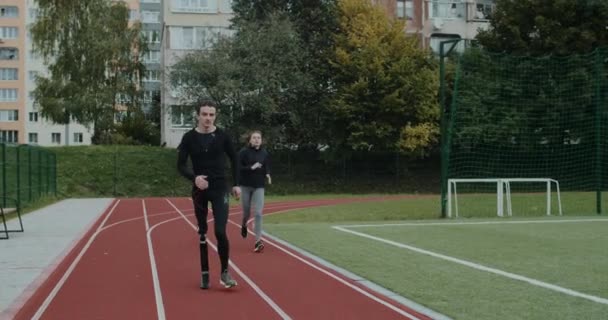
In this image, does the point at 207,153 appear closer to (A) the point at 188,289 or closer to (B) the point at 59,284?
(A) the point at 188,289

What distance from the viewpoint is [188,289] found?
25.1 ft

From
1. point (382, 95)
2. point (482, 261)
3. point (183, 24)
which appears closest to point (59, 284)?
point (482, 261)

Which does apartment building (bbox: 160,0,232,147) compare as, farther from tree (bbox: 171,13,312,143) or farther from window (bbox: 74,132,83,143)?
window (bbox: 74,132,83,143)

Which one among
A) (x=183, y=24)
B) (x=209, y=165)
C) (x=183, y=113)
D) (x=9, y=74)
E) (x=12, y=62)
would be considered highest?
(x=12, y=62)

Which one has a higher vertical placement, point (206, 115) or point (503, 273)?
point (206, 115)

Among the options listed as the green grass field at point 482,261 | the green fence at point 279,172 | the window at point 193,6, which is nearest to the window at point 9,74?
the window at point 193,6

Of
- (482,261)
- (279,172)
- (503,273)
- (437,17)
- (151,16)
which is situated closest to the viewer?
(503,273)

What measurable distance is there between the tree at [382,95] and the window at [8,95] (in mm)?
57064

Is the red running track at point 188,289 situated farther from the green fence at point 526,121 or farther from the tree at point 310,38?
the tree at point 310,38

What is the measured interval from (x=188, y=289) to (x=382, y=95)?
97.5ft

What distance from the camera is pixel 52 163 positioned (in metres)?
31.1

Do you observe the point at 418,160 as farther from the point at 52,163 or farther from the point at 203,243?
the point at 203,243

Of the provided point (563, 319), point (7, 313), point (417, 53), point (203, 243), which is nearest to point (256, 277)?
point (203, 243)

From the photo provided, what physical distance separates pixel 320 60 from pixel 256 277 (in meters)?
31.0
